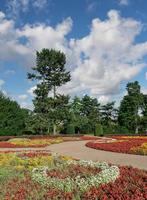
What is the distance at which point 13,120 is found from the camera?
45.2m

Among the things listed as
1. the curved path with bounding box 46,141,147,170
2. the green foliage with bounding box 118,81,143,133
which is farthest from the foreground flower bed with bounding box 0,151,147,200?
the green foliage with bounding box 118,81,143,133

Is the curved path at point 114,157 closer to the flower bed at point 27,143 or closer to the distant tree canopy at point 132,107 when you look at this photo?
the flower bed at point 27,143

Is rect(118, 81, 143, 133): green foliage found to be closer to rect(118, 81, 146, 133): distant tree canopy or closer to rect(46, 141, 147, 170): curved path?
rect(118, 81, 146, 133): distant tree canopy

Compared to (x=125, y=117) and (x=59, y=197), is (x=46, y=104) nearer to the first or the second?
(x=125, y=117)

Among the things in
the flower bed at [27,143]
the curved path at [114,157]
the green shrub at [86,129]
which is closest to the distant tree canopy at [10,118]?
the green shrub at [86,129]

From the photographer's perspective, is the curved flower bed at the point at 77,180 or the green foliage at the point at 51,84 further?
the green foliage at the point at 51,84

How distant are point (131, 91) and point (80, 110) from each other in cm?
1045

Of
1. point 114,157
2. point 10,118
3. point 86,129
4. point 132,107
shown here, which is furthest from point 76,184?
point 132,107

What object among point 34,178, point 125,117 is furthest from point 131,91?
point 34,178

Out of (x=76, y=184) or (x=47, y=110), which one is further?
(x=47, y=110)

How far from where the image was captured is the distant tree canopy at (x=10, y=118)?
43.4 metres

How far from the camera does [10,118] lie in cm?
4541

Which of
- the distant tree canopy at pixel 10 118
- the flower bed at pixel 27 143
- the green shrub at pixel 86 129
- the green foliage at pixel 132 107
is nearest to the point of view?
the flower bed at pixel 27 143

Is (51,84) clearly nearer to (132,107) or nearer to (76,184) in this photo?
(132,107)
